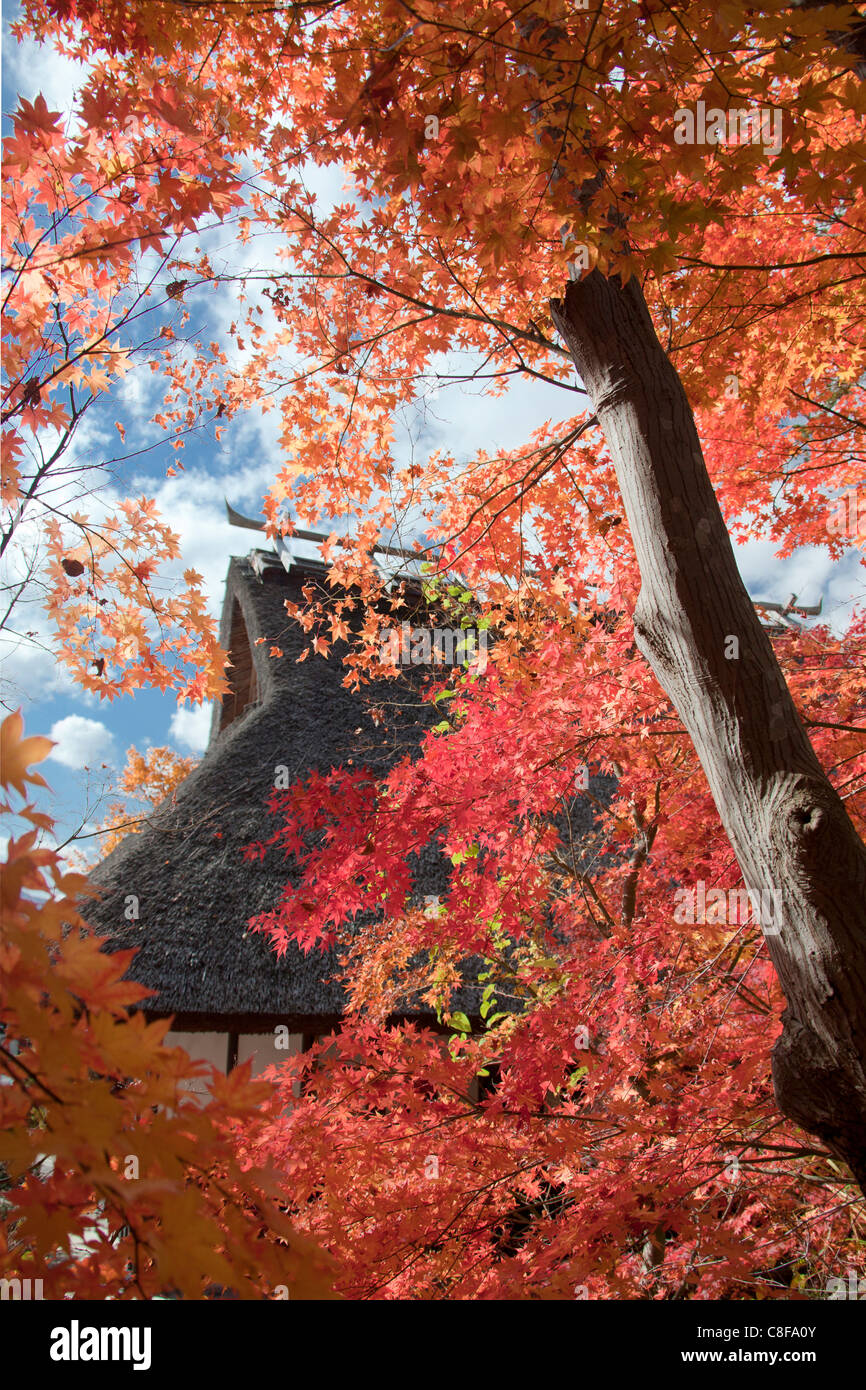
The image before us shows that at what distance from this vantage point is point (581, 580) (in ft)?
14.1

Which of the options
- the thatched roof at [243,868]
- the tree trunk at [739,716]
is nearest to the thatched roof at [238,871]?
the thatched roof at [243,868]

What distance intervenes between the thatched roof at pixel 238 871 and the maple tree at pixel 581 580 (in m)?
1.35

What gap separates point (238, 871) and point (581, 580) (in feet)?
11.5

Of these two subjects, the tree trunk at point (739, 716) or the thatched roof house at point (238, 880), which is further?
the thatched roof house at point (238, 880)

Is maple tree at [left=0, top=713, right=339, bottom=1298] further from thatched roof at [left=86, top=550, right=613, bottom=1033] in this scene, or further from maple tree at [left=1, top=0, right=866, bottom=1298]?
thatched roof at [left=86, top=550, right=613, bottom=1033]

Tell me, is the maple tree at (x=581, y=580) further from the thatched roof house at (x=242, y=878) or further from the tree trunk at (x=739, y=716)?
the thatched roof house at (x=242, y=878)

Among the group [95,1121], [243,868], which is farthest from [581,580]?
[95,1121]

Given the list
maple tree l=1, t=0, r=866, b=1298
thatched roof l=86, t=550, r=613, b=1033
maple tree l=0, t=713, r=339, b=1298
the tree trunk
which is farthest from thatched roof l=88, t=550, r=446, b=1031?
maple tree l=0, t=713, r=339, b=1298

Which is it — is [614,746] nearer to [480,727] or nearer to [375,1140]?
[480,727]

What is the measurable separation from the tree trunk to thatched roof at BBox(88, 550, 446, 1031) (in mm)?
3741

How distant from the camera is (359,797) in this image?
8.30 feet

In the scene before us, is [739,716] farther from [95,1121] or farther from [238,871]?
[238,871]

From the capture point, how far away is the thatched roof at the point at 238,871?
16.4 feet

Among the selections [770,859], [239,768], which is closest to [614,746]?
[770,859]
